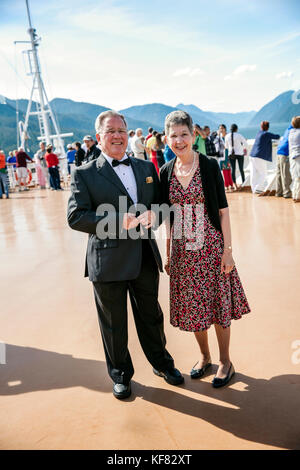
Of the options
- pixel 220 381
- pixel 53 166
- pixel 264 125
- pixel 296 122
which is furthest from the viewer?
pixel 53 166

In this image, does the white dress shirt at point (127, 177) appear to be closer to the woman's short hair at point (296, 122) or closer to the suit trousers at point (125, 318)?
the suit trousers at point (125, 318)

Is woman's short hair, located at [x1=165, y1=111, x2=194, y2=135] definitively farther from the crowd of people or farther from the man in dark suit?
the crowd of people

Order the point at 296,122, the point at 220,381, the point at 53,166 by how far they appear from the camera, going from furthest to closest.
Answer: the point at 53,166, the point at 296,122, the point at 220,381

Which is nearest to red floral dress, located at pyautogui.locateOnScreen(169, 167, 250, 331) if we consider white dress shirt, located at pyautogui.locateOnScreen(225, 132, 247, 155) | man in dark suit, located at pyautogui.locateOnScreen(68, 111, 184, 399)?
man in dark suit, located at pyautogui.locateOnScreen(68, 111, 184, 399)

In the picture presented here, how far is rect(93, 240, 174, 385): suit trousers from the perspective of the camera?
7.77 ft

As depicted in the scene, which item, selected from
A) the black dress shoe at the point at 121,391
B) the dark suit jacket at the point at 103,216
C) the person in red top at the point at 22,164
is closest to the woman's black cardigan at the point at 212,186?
the dark suit jacket at the point at 103,216

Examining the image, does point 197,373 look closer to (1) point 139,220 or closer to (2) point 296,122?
(1) point 139,220

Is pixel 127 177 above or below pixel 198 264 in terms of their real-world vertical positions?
above

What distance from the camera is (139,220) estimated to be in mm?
2176

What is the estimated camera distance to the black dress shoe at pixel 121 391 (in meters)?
2.37

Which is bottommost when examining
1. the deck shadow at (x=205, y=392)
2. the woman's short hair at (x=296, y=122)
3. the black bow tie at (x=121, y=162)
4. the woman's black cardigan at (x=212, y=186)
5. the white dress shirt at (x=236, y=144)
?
the deck shadow at (x=205, y=392)

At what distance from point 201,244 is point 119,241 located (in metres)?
0.50

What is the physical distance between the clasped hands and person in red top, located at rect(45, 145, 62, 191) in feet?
41.1

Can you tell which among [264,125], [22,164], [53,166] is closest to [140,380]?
[264,125]
